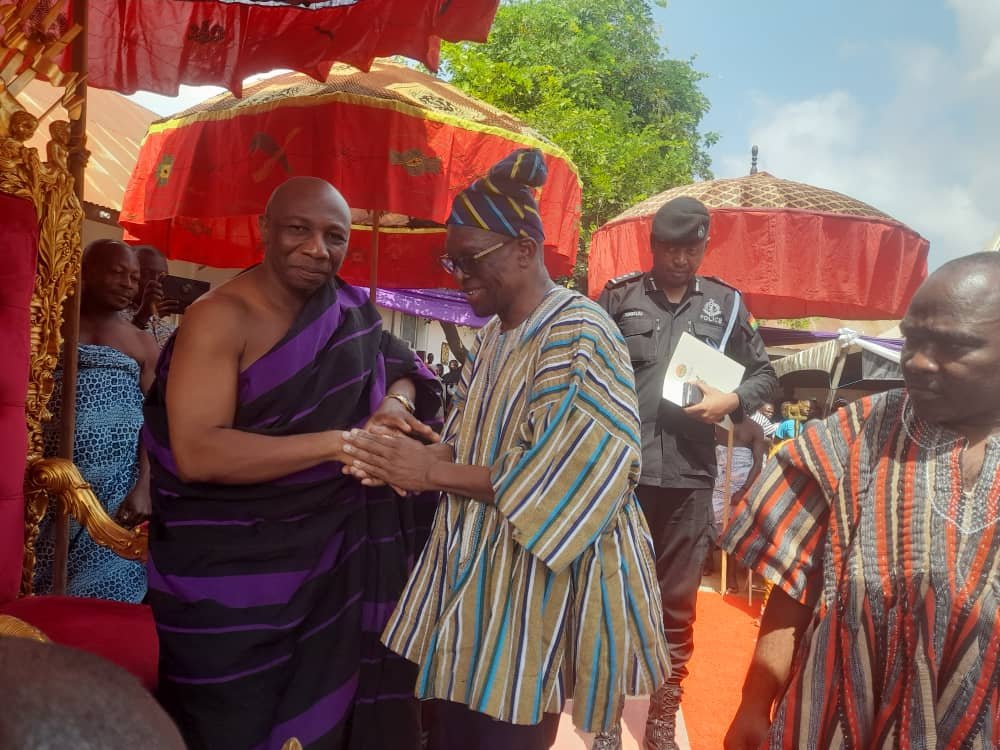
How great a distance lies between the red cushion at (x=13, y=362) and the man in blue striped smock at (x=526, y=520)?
956mm

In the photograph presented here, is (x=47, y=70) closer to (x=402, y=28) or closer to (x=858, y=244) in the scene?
(x=402, y=28)

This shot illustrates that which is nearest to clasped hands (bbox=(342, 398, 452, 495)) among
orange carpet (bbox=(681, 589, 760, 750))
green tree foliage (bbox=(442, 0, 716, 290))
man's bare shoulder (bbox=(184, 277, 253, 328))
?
man's bare shoulder (bbox=(184, 277, 253, 328))

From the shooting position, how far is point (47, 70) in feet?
6.99

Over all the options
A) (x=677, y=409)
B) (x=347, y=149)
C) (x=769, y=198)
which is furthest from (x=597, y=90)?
(x=677, y=409)

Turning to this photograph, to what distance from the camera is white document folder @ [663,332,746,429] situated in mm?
3002

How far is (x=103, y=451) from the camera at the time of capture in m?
2.83

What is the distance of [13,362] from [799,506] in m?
2.01

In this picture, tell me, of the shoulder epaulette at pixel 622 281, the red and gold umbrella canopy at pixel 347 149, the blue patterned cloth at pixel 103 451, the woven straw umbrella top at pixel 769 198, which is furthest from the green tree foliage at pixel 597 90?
the blue patterned cloth at pixel 103 451

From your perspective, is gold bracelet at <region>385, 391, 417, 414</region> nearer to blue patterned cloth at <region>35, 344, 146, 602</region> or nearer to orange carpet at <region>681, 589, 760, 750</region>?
blue patterned cloth at <region>35, 344, 146, 602</region>

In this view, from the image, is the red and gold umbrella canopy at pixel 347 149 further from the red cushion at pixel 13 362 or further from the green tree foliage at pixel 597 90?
the green tree foliage at pixel 597 90

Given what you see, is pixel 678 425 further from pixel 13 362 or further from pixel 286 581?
pixel 13 362

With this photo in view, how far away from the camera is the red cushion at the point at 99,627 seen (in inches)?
74.4

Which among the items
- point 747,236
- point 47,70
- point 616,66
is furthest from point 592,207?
point 47,70

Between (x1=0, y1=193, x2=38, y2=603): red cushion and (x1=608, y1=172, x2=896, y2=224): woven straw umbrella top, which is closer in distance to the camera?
(x1=0, y1=193, x2=38, y2=603): red cushion
